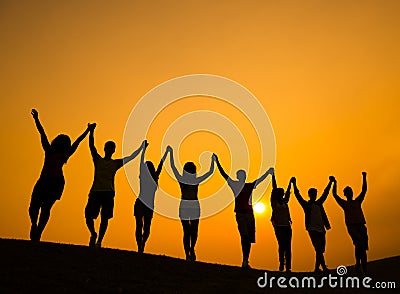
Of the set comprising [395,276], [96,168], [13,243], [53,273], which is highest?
[96,168]

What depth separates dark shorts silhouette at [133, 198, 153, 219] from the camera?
575 inches

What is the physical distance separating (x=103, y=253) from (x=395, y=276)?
1102 cm

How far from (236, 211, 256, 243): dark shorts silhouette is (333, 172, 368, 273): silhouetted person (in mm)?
3410

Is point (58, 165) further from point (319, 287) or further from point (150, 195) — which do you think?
point (319, 287)

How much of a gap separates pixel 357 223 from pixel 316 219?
1.35 metres

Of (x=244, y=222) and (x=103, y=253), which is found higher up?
(x=244, y=222)

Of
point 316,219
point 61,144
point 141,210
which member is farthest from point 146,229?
point 316,219

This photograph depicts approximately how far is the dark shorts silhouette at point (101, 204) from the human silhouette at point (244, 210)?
4092 millimetres

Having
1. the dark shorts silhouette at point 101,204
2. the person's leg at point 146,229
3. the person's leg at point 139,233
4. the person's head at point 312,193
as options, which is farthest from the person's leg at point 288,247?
the dark shorts silhouette at point 101,204

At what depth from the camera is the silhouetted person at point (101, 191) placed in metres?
13.3

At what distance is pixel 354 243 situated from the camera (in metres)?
16.3

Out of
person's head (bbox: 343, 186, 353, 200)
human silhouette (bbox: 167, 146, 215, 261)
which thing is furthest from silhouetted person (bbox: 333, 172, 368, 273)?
human silhouette (bbox: 167, 146, 215, 261)

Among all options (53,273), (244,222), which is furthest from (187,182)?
(53,273)

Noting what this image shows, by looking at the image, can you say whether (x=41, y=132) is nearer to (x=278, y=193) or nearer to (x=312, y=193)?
(x=278, y=193)
